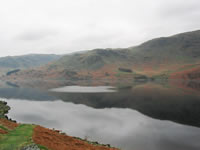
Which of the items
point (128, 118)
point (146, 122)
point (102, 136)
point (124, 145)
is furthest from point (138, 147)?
point (128, 118)

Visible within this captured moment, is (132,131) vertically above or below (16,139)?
below

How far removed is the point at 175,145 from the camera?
99.5ft

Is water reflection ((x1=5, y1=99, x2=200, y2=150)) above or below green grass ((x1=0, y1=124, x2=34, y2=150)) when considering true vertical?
below

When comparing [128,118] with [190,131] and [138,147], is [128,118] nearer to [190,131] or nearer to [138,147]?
[190,131]

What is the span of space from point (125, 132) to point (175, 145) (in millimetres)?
10929

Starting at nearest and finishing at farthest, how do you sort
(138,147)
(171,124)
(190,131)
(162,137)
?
(138,147), (162,137), (190,131), (171,124)

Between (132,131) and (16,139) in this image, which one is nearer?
(16,139)

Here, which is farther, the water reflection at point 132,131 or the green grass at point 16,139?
the water reflection at point 132,131

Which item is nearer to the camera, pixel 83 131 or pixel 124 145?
pixel 124 145

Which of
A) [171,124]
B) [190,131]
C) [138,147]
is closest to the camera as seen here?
[138,147]

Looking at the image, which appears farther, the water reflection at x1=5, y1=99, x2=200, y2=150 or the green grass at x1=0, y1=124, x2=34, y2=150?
the water reflection at x1=5, y1=99, x2=200, y2=150

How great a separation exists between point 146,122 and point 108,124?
9.97 m

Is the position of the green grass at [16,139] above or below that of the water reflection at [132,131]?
above

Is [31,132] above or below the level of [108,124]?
above
